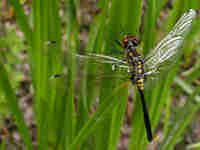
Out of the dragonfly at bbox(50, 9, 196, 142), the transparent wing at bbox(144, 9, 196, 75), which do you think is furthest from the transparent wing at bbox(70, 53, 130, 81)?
the transparent wing at bbox(144, 9, 196, 75)

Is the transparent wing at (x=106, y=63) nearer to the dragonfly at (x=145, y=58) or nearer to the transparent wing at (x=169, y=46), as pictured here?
the dragonfly at (x=145, y=58)

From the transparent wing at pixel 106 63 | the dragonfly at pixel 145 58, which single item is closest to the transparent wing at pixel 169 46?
the dragonfly at pixel 145 58

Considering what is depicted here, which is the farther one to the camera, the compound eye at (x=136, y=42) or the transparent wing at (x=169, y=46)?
the compound eye at (x=136, y=42)

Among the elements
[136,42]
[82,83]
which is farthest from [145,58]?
[82,83]

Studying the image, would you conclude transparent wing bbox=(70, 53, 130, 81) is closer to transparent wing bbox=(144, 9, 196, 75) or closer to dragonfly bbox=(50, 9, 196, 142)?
dragonfly bbox=(50, 9, 196, 142)

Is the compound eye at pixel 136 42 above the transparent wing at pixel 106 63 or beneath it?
above

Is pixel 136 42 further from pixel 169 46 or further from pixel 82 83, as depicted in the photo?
pixel 82 83
